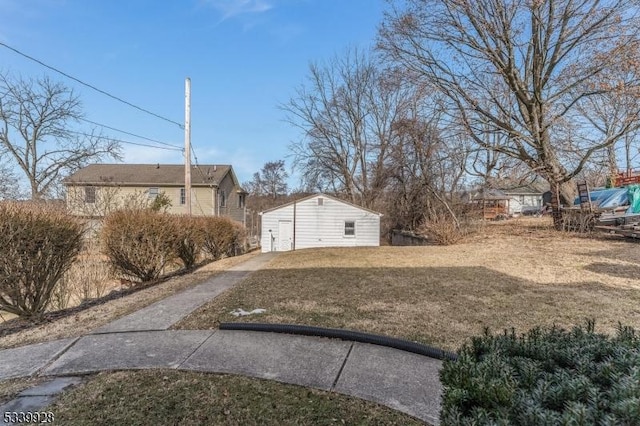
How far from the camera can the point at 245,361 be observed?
3182 millimetres

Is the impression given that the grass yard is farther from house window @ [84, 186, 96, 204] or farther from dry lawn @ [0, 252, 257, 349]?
house window @ [84, 186, 96, 204]

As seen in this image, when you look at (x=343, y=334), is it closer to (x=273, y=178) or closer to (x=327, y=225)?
(x=327, y=225)

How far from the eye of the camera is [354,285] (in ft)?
21.7

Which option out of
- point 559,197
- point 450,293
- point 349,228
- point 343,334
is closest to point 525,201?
point 349,228

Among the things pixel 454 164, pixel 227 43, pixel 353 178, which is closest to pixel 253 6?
pixel 227 43

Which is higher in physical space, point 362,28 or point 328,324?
point 362,28

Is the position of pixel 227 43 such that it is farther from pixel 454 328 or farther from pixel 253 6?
pixel 454 328

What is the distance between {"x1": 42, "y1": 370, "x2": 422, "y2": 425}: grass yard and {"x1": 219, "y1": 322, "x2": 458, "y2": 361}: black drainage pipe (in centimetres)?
104

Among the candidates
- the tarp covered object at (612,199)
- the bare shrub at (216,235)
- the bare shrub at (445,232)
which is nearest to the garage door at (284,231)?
the bare shrub at (216,235)

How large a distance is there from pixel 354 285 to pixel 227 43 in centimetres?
974

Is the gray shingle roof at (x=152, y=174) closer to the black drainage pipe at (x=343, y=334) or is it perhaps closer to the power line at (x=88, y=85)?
the power line at (x=88, y=85)

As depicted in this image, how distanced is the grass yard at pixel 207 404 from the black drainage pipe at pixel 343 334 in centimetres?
104

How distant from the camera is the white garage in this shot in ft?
75.8

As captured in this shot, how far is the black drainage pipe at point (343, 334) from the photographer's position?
131 inches
